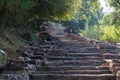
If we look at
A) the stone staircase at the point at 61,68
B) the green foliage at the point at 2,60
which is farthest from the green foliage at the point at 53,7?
the green foliage at the point at 2,60

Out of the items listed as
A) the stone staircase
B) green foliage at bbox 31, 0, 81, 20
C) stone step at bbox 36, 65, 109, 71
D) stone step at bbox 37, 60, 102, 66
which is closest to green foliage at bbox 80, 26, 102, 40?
green foliage at bbox 31, 0, 81, 20

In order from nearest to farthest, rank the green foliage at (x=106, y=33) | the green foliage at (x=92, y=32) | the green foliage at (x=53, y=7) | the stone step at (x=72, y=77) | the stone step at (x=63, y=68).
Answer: the stone step at (x=72, y=77)
the stone step at (x=63, y=68)
the green foliage at (x=53, y=7)
the green foliage at (x=106, y=33)
the green foliage at (x=92, y=32)

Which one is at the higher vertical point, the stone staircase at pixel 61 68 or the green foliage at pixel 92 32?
the green foliage at pixel 92 32

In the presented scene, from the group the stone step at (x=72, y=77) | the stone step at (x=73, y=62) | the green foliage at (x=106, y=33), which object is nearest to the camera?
the stone step at (x=72, y=77)

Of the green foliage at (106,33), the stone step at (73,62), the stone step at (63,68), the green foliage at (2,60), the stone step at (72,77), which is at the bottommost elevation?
the stone step at (72,77)

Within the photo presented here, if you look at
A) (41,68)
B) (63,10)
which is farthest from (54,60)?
(63,10)

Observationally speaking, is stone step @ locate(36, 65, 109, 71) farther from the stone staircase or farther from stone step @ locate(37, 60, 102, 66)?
stone step @ locate(37, 60, 102, 66)

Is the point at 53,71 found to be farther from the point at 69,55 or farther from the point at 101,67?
the point at 69,55

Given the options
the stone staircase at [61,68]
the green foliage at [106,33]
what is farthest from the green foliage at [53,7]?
the green foliage at [106,33]

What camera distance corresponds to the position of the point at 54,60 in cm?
1201

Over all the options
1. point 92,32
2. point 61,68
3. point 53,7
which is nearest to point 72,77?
point 61,68

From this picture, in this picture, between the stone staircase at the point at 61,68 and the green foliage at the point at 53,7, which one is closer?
the stone staircase at the point at 61,68

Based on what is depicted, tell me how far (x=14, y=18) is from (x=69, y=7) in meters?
5.82

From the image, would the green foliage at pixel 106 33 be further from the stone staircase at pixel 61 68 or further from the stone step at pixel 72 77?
the stone step at pixel 72 77
